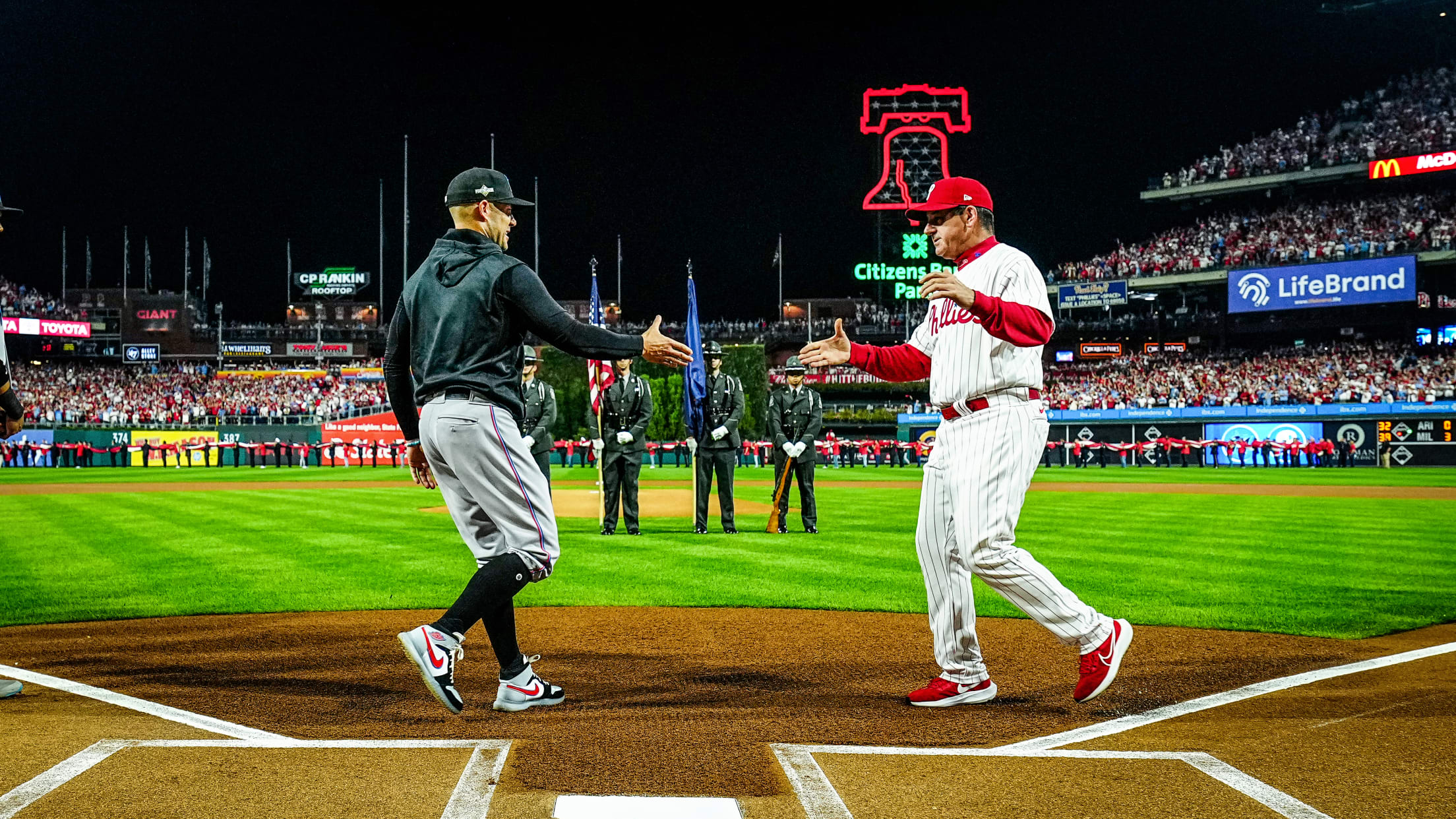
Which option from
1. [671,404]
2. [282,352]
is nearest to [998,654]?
[671,404]

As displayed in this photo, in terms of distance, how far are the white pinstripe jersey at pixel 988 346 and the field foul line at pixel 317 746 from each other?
95.4 inches

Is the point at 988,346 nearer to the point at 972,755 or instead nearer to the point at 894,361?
the point at 894,361

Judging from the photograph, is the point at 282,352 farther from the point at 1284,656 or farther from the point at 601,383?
the point at 1284,656

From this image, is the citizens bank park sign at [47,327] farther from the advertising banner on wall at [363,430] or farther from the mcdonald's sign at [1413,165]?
the mcdonald's sign at [1413,165]

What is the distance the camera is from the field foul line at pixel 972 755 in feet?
10.1

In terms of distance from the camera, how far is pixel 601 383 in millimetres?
14336

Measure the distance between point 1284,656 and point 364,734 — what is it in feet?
15.8

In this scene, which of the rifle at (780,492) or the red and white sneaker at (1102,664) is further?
the rifle at (780,492)

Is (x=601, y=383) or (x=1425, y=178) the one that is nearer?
(x=601, y=383)

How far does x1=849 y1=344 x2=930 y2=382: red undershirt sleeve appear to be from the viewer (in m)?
5.04


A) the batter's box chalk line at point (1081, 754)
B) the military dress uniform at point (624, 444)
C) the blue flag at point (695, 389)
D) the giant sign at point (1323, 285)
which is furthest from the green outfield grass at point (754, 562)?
the giant sign at point (1323, 285)

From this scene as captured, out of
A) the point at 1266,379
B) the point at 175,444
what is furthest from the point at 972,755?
the point at 1266,379

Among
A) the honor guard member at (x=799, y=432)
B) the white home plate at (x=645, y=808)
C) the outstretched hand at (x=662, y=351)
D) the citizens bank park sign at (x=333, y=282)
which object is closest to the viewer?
the white home plate at (x=645, y=808)

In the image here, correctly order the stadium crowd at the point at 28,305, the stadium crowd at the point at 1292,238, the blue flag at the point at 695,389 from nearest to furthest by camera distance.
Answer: the blue flag at the point at 695,389 < the stadium crowd at the point at 1292,238 < the stadium crowd at the point at 28,305
